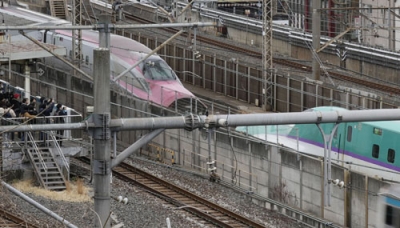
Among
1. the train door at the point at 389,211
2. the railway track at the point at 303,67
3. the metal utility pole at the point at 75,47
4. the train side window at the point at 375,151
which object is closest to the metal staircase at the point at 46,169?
the train side window at the point at 375,151

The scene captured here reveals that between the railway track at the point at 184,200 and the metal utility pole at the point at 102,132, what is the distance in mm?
8809

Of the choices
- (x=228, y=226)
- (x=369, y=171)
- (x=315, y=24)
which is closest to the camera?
(x=228, y=226)

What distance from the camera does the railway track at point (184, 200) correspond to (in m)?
23.9

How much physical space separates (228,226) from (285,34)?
28.2 m

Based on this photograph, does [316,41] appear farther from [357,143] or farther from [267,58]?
[357,143]

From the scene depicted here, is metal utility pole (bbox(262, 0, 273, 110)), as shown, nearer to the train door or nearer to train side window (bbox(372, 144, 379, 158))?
train side window (bbox(372, 144, 379, 158))

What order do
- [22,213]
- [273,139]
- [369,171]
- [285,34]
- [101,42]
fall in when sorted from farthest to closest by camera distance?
[285,34] < [273,139] < [369,171] < [22,213] < [101,42]

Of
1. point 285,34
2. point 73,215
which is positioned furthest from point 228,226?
point 285,34

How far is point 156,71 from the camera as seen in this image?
34.7 m

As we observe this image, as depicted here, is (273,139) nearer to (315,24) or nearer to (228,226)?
(228,226)

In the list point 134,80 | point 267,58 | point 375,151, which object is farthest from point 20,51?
point 267,58

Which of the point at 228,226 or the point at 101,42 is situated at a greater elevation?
the point at 101,42

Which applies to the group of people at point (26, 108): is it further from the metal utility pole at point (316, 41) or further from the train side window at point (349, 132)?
the metal utility pole at point (316, 41)

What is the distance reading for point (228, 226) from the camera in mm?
23328
